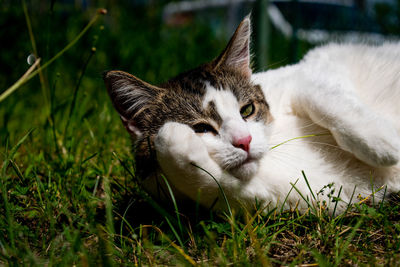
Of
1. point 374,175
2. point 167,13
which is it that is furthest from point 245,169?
point 167,13

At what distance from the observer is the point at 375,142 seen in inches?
46.4

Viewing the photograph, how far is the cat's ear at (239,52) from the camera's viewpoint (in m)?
1.55

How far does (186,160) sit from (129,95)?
50cm

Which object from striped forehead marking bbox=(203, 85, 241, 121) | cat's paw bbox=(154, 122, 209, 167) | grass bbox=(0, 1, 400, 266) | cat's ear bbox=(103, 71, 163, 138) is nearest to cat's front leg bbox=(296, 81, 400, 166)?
grass bbox=(0, 1, 400, 266)

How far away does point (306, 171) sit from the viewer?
1.28 m

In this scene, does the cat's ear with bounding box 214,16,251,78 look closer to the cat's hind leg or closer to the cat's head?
the cat's head

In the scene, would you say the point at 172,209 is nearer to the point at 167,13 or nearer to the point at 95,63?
the point at 95,63

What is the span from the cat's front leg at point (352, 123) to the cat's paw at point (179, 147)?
0.55 meters

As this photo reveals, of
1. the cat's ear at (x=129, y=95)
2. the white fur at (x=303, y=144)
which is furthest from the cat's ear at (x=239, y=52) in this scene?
the cat's ear at (x=129, y=95)

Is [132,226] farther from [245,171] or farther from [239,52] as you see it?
[239,52]

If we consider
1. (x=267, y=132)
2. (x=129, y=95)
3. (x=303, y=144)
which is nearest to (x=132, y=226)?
(x=129, y=95)

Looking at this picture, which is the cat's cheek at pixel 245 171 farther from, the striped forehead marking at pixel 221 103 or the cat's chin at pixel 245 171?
the striped forehead marking at pixel 221 103

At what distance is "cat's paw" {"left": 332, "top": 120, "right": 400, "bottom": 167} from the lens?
1.18 meters

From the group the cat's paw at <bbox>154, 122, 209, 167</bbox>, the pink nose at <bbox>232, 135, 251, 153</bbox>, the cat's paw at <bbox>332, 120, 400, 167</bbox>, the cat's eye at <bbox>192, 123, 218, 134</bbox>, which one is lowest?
the cat's paw at <bbox>154, 122, 209, 167</bbox>
